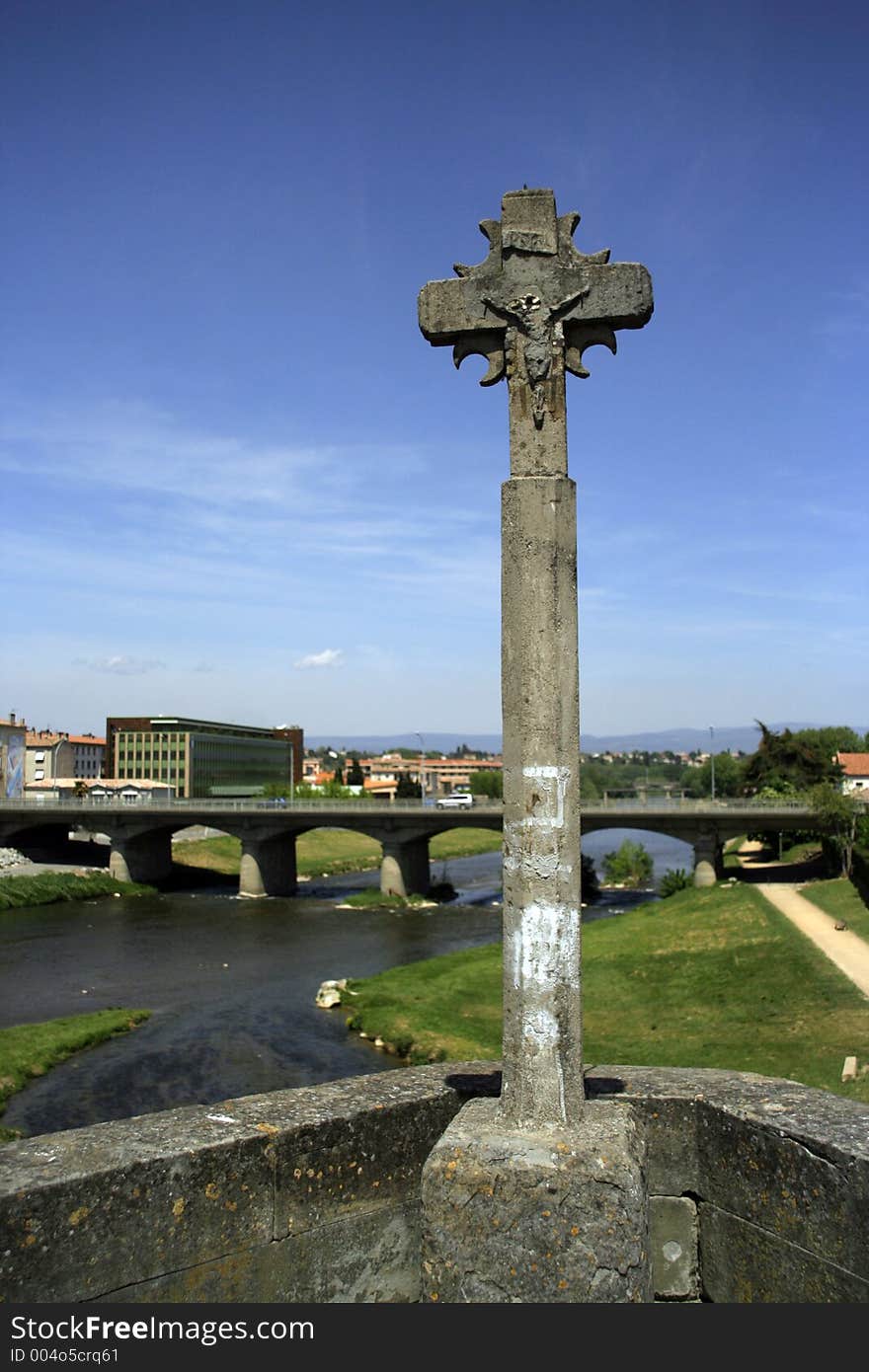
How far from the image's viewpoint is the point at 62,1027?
3186cm

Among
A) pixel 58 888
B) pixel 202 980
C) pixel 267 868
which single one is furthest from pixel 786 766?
pixel 202 980

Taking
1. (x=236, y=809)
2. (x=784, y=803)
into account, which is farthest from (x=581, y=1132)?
(x=236, y=809)

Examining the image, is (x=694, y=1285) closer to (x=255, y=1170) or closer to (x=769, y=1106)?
(x=769, y=1106)

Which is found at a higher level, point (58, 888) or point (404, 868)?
point (404, 868)

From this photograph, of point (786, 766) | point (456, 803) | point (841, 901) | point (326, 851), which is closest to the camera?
point (841, 901)

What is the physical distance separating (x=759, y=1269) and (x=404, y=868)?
66.3 metres

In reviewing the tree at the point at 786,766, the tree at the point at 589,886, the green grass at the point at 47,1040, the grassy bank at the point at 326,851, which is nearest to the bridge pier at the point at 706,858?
the tree at the point at 589,886

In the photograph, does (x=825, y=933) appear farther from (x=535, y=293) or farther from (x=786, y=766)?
(x=786, y=766)

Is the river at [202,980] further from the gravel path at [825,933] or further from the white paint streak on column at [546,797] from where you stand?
the white paint streak on column at [546,797]

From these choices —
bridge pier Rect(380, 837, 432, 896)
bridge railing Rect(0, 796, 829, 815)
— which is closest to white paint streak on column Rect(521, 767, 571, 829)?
bridge railing Rect(0, 796, 829, 815)

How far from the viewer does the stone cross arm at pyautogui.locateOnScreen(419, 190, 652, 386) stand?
19.3ft

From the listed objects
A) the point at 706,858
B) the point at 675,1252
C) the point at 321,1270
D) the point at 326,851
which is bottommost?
the point at 326,851

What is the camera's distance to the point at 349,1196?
18.8 feet

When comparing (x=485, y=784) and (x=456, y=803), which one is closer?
(x=456, y=803)
